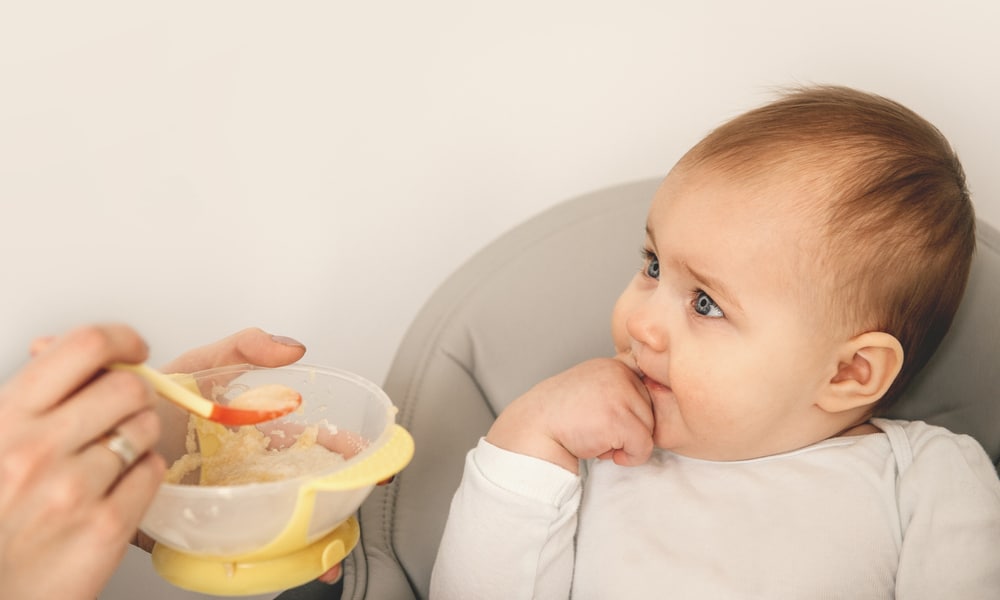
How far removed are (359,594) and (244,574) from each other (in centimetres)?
23

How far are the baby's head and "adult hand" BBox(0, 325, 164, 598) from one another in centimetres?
55

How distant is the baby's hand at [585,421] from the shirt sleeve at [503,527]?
0.02m

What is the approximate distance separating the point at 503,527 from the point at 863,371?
43cm

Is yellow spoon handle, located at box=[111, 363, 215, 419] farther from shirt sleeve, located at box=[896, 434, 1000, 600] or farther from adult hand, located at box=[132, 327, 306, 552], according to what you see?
shirt sleeve, located at box=[896, 434, 1000, 600]

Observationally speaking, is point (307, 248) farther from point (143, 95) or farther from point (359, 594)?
point (359, 594)

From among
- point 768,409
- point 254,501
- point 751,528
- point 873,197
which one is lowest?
point 751,528

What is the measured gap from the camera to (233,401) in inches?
32.9

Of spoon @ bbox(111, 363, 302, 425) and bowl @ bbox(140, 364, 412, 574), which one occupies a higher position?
spoon @ bbox(111, 363, 302, 425)

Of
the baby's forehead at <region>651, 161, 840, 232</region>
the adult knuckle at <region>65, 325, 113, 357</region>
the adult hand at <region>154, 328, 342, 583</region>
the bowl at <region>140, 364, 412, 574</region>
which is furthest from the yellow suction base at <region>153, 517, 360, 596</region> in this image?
the baby's forehead at <region>651, 161, 840, 232</region>

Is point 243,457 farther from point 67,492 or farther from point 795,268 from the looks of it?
point 795,268

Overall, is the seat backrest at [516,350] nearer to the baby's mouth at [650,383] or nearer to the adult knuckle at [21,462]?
the baby's mouth at [650,383]

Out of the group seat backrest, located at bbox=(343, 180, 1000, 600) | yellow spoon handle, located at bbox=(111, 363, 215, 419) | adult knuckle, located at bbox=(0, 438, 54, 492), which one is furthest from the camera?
seat backrest, located at bbox=(343, 180, 1000, 600)

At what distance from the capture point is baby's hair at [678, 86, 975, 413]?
0.93 meters

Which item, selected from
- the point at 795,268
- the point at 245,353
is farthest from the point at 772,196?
the point at 245,353
